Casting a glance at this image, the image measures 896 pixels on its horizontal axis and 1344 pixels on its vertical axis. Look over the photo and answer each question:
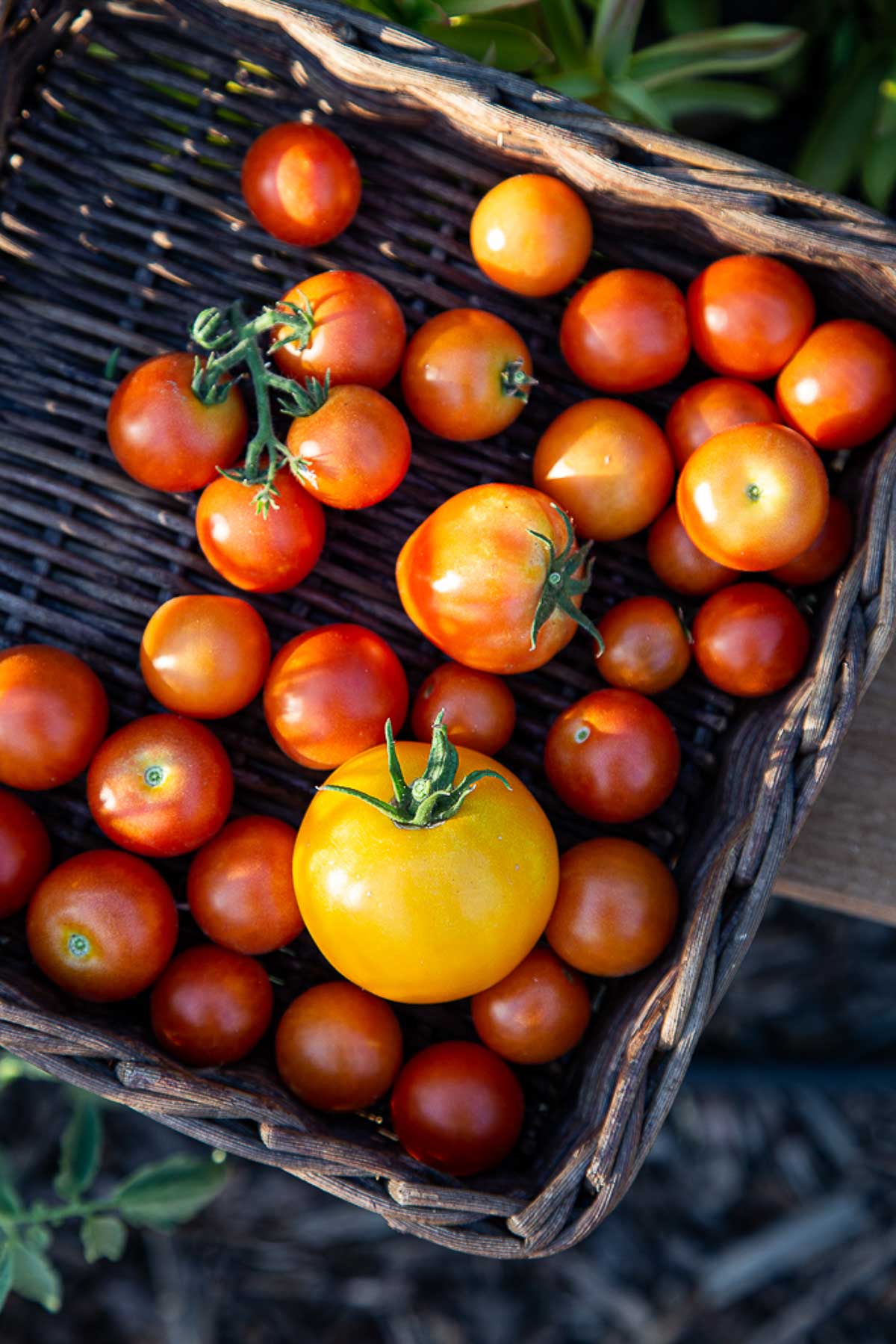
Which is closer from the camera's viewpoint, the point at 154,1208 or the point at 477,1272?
the point at 154,1208

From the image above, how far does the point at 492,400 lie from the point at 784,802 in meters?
0.50

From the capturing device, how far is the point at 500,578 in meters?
1.03

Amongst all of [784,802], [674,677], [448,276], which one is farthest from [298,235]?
[784,802]

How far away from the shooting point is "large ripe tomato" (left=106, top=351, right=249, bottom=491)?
108 centimetres

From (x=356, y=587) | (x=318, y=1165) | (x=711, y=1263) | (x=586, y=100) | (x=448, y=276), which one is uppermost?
(x=586, y=100)

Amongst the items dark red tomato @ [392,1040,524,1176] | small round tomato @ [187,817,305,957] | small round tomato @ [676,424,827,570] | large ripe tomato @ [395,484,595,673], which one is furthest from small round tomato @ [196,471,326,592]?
dark red tomato @ [392,1040,524,1176]

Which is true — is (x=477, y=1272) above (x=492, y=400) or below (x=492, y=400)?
below

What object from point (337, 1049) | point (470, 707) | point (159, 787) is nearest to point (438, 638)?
point (470, 707)

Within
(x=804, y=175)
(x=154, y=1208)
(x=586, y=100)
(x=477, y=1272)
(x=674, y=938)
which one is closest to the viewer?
(x=674, y=938)

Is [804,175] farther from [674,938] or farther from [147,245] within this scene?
[674,938]

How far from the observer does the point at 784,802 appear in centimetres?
103

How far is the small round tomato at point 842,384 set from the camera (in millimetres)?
1090

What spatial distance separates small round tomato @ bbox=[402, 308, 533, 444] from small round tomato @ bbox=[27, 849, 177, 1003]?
56 cm

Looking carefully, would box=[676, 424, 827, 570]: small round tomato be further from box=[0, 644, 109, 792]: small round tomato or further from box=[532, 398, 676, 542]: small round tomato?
box=[0, 644, 109, 792]: small round tomato
